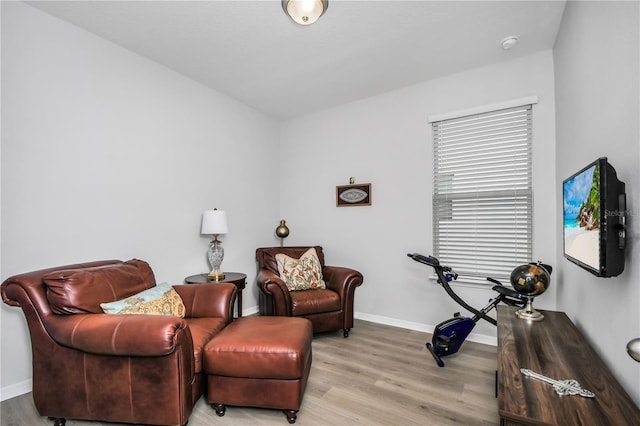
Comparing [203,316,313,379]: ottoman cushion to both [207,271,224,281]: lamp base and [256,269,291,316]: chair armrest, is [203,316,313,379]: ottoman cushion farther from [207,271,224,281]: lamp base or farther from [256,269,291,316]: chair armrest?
[207,271,224,281]: lamp base

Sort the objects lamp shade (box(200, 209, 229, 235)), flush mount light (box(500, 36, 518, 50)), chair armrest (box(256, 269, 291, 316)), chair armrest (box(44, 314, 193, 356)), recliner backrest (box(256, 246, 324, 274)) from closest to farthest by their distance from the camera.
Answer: chair armrest (box(44, 314, 193, 356))
flush mount light (box(500, 36, 518, 50))
chair armrest (box(256, 269, 291, 316))
lamp shade (box(200, 209, 229, 235))
recliner backrest (box(256, 246, 324, 274))

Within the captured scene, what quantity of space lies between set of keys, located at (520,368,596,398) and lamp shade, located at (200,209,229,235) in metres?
2.70

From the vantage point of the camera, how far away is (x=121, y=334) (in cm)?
160

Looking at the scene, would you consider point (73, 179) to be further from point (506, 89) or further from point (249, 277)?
point (506, 89)

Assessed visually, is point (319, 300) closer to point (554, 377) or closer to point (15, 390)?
point (554, 377)

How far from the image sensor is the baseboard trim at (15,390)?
2.02 meters

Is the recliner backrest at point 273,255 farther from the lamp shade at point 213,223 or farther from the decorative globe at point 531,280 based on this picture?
the decorative globe at point 531,280

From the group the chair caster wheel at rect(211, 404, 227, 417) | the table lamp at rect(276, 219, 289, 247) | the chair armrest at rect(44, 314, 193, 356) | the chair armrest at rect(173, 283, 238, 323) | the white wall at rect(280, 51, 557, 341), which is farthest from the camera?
the table lamp at rect(276, 219, 289, 247)

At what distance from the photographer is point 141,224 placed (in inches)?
109

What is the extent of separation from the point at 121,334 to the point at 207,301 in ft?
2.67

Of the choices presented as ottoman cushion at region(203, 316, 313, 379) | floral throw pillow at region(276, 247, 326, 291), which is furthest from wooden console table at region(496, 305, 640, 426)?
floral throw pillow at region(276, 247, 326, 291)

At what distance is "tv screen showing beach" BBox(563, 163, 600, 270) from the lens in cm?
126

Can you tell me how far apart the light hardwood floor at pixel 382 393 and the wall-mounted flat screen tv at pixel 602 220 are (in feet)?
3.93

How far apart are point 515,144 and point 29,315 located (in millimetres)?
3873
